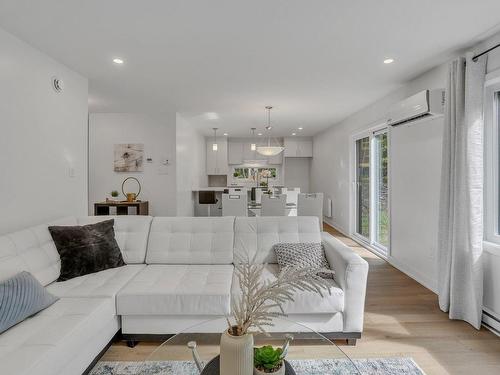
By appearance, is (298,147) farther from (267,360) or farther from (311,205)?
(267,360)

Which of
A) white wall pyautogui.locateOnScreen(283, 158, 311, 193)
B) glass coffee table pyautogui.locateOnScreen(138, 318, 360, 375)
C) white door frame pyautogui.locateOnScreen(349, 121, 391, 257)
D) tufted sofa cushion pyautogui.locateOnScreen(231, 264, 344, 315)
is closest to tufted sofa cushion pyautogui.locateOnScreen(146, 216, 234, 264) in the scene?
tufted sofa cushion pyautogui.locateOnScreen(231, 264, 344, 315)

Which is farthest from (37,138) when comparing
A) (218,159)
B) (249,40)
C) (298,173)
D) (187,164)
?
(298,173)

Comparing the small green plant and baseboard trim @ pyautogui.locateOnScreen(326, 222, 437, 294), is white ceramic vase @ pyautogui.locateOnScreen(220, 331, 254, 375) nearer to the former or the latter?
the small green plant

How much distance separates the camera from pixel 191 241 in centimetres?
284

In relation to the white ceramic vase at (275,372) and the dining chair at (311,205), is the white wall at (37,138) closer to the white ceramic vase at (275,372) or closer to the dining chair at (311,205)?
the white ceramic vase at (275,372)

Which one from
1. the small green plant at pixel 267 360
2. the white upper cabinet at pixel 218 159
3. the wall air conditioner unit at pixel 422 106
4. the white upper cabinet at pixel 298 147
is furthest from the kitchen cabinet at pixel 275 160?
the small green plant at pixel 267 360

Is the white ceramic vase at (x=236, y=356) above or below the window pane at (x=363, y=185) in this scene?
below

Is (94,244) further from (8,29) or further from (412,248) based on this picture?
(412,248)

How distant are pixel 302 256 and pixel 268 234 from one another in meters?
0.45

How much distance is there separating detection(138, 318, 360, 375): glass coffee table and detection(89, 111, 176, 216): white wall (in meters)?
4.17

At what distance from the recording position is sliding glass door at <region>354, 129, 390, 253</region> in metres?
4.78

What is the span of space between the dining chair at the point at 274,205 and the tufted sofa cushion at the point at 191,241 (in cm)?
191

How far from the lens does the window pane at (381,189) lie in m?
4.77

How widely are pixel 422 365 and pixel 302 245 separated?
1.17m
